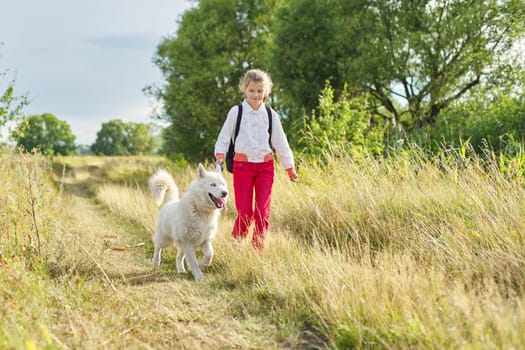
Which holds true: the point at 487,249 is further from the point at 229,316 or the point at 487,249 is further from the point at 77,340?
the point at 77,340

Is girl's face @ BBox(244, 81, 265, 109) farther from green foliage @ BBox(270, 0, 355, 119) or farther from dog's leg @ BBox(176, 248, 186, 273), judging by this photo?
green foliage @ BBox(270, 0, 355, 119)

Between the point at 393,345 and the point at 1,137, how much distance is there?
740cm

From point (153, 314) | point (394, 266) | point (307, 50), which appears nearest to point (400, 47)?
point (307, 50)

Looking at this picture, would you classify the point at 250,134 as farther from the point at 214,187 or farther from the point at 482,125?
the point at 482,125

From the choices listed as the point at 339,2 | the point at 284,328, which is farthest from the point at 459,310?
the point at 339,2

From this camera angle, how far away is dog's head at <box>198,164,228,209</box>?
15.6 feet

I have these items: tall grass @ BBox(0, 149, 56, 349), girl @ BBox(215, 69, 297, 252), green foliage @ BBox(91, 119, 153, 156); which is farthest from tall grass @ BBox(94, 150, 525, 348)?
green foliage @ BBox(91, 119, 153, 156)

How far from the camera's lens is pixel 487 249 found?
3756 mm

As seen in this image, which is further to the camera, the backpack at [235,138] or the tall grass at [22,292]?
the backpack at [235,138]

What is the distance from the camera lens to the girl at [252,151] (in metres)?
5.14

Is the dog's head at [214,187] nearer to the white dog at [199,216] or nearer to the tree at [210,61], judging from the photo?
the white dog at [199,216]

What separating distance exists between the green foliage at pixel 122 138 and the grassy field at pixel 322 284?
9573 centimetres

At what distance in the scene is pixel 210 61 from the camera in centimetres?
2328

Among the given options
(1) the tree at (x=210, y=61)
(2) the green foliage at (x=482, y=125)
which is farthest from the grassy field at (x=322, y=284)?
(1) the tree at (x=210, y=61)
